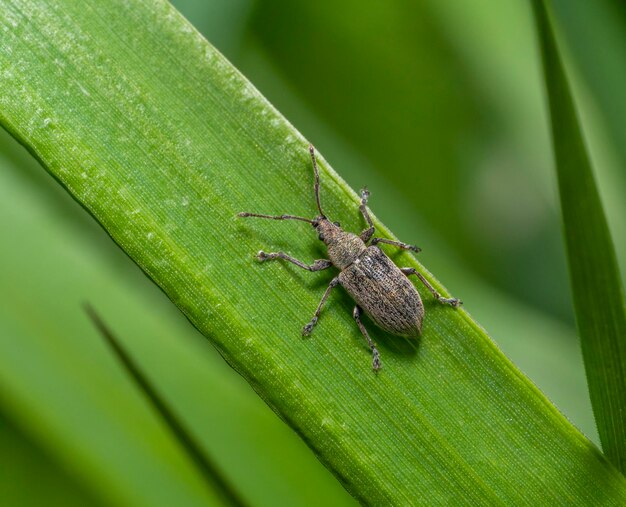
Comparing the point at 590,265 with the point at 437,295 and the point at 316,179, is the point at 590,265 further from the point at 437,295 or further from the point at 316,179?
the point at 316,179

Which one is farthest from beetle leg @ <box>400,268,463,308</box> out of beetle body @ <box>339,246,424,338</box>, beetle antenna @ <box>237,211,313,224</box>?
beetle antenna @ <box>237,211,313,224</box>

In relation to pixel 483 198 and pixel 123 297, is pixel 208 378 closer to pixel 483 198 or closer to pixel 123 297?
pixel 123 297

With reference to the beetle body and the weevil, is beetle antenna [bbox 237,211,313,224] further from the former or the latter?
the beetle body

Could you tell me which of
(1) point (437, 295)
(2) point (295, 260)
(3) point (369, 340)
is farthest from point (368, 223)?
(3) point (369, 340)

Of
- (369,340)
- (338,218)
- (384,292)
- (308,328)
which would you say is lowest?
(369,340)

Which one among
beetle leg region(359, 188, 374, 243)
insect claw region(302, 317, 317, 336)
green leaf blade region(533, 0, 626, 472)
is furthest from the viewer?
beetle leg region(359, 188, 374, 243)

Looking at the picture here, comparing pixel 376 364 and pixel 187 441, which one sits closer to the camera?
pixel 187 441

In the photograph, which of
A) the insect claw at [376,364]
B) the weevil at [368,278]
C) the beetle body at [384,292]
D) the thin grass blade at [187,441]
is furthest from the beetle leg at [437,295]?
the thin grass blade at [187,441]

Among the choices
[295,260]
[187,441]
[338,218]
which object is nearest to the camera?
[187,441]
